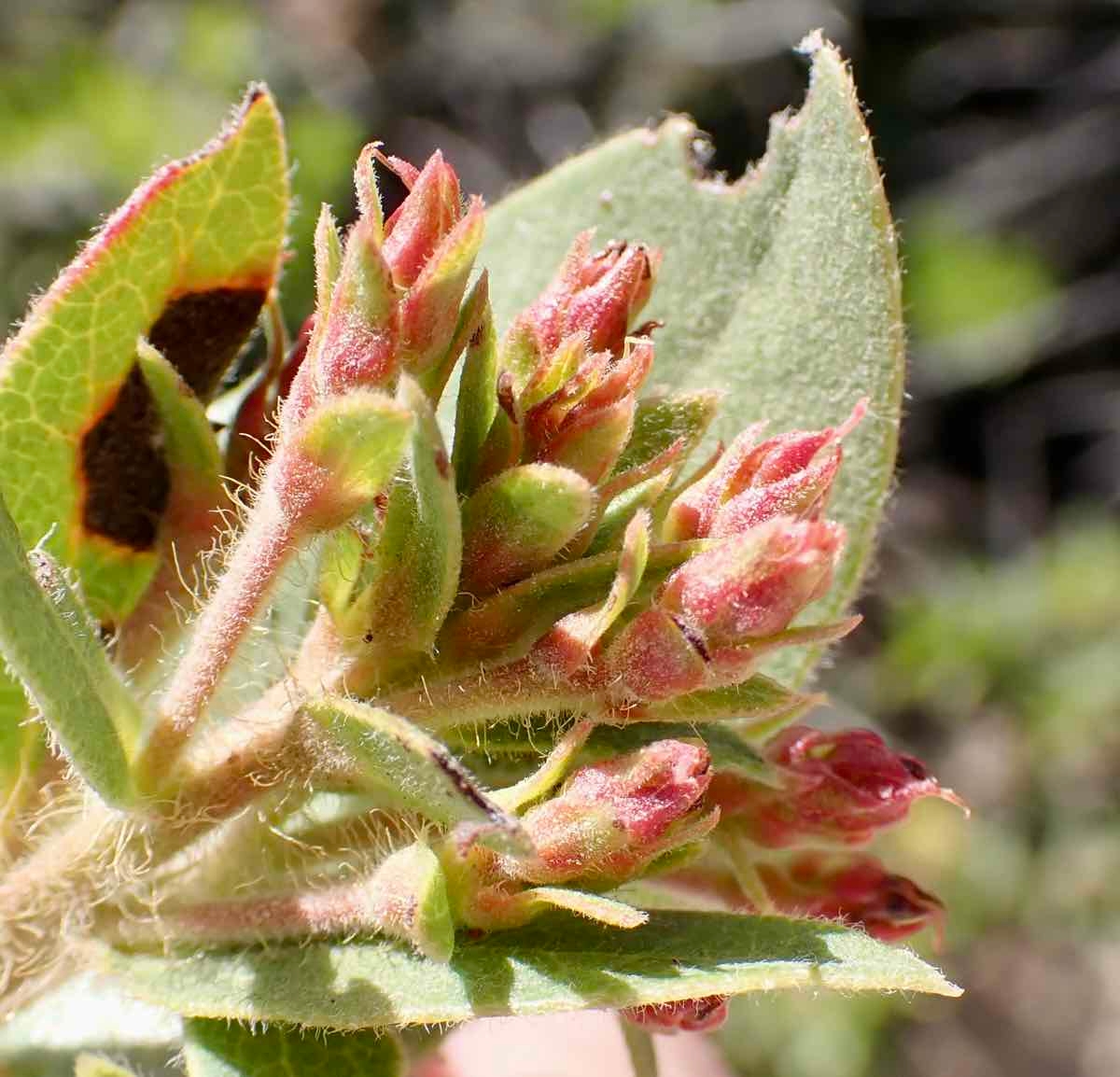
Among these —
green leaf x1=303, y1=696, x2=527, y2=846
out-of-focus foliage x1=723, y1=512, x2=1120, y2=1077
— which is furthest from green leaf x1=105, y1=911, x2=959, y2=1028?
out-of-focus foliage x1=723, y1=512, x2=1120, y2=1077

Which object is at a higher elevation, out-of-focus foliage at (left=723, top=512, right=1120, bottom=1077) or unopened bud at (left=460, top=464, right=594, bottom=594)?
unopened bud at (left=460, top=464, right=594, bottom=594)

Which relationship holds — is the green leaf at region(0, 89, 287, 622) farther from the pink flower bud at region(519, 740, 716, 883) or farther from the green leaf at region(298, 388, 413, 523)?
the pink flower bud at region(519, 740, 716, 883)

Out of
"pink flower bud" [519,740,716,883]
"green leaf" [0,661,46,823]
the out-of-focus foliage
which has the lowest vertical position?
the out-of-focus foliage

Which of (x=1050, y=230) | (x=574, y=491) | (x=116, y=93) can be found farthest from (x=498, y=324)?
(x=1050, y=230)

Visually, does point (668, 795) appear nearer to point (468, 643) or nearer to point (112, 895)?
point (468, 643)

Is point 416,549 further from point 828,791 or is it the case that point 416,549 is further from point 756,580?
point 828,791

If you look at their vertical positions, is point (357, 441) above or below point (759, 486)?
above

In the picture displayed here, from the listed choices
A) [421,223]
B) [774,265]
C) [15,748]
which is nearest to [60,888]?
[15,748]

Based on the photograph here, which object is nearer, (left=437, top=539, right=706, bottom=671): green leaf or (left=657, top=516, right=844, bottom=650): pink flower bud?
(left=657, top=516, right=844, bottom=650): pink flower bud
